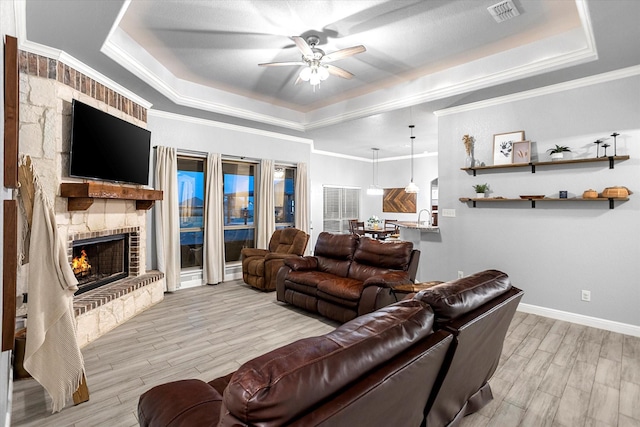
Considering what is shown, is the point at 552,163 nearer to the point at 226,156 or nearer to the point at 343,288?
the point at 343,288

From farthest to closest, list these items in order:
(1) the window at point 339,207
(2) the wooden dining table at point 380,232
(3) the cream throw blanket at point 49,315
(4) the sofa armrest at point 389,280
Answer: (1) the window at point 339,207
(2) the wooden dining table at point 380,232
(4) the sofa armrest at point 389,280
(3) the cream throw blanket at point 49,315

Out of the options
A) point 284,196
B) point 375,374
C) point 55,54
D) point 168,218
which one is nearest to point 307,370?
point 375,374

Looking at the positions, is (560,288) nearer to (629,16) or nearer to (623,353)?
(623,353)

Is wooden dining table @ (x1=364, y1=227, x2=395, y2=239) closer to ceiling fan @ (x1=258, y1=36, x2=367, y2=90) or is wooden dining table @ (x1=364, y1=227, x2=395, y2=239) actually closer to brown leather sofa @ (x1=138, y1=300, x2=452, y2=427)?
ceiling fan @ (x1=258, y1=36, x2=367, y2=90)

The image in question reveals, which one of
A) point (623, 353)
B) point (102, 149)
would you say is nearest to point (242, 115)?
point (102, 149)

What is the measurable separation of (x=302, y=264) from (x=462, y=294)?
3089mm

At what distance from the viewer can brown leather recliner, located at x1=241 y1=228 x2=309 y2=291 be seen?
5203 mm

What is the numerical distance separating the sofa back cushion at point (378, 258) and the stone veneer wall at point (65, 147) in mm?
2817

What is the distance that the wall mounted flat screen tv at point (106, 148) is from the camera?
3.38 meters

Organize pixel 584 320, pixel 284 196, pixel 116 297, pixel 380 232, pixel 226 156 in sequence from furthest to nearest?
pixel 380 232, pixel 284 196, pixel 226 156, pixel 584 320, pixel 116 297

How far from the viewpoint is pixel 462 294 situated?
1.63 meters

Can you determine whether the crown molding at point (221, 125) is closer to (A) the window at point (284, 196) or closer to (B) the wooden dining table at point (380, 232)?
(A) the window at point (284, 196)

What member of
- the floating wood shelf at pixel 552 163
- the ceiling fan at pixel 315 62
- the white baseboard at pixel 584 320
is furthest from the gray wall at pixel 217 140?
the white baseboard at pixel 584 320

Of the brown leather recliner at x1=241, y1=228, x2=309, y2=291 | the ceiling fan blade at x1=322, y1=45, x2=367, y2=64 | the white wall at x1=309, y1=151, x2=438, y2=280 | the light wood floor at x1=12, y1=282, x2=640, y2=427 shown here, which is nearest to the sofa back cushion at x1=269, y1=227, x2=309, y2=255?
the brown leather recliner at x1=241, y1=228, x2=309, y2=291
